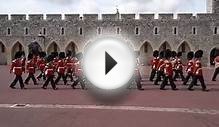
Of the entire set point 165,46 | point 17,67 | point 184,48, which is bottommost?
point 17,67

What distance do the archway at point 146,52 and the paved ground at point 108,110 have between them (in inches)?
1286

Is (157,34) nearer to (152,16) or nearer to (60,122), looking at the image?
(152,16)

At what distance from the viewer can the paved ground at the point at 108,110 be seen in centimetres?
1001

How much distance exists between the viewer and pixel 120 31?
4828cm

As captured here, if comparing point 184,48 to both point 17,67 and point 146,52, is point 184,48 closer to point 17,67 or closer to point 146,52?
point 146,52

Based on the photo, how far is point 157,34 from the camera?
158ft

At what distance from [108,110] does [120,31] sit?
36.7 metres

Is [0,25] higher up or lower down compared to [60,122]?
higher up

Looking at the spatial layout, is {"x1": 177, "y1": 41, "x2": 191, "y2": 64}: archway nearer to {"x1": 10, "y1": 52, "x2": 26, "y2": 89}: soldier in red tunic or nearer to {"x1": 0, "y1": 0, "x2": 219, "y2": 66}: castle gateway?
{"x1": 0, "y1": 0, "x2": 219, "y2": 66}: castle gateway

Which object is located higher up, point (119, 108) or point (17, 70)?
point (17, 70)

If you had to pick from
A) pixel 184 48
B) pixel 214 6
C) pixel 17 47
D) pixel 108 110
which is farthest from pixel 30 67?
pixel 214 6

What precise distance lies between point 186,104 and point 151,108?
1.33 metres

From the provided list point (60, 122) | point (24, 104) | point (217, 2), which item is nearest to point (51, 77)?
point (24, 104)

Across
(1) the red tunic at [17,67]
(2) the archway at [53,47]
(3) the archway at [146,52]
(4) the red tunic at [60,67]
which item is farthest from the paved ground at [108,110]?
(2) the archway at [53,47]
